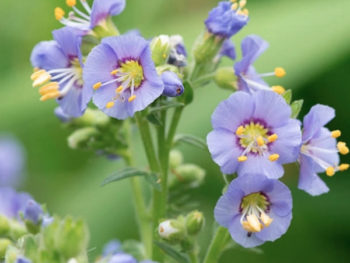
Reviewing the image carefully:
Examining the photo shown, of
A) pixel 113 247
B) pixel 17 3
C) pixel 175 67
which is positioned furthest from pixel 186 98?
pixel 17 3

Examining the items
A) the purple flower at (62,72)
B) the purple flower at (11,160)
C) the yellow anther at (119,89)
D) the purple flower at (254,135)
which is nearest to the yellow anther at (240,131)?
the purple flower at (254,135)

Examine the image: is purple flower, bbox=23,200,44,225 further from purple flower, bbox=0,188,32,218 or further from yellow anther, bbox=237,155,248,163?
yellow anther, bbox=237,155,248,163

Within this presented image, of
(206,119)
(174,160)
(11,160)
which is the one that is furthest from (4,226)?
(11,160)

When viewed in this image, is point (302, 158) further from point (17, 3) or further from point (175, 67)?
point (17, 3)

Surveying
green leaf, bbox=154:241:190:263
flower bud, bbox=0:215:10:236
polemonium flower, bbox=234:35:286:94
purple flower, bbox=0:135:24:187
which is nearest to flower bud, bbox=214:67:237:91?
polemonium flower, bbox=234:35:286:94

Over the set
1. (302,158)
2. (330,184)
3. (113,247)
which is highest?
(302,158)

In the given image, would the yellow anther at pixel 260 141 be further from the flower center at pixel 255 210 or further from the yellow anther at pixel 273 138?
the flower center at pixel 255 210
